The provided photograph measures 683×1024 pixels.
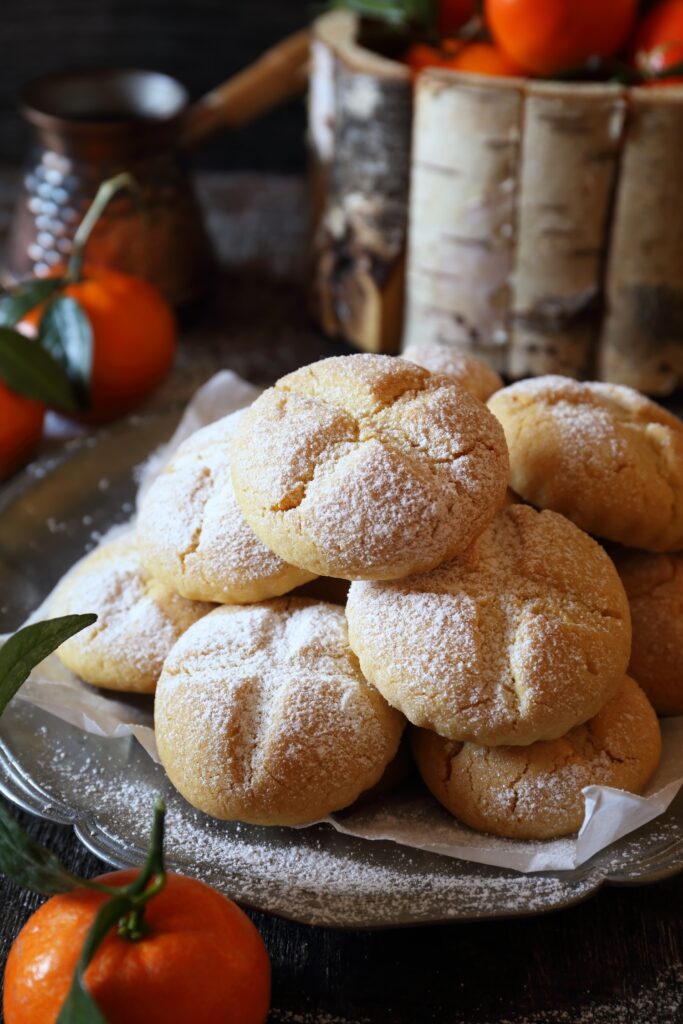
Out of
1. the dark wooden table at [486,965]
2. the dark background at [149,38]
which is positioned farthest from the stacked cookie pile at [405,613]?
the dark background at [149,38]

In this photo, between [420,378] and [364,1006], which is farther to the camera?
[420,378]

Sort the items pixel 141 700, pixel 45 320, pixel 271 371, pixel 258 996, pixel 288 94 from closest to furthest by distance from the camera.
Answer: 1. pixel 258 996
2. pixel 141 700
3. pixel 45 320
4. pixel 271 371
5. pixel 288 94

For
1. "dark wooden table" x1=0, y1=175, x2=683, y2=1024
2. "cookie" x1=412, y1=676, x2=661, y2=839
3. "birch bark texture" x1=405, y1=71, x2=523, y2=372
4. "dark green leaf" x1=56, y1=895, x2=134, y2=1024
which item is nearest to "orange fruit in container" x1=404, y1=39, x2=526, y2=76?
"birch bark texture" x1=405, y1=71, x2=523, y2=372

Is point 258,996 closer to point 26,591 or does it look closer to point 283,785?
point 283,785

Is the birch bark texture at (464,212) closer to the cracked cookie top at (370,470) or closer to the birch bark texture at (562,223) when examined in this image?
the birch bark texture at (562,223)

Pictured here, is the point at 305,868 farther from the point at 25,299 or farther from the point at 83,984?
the point at 25,299

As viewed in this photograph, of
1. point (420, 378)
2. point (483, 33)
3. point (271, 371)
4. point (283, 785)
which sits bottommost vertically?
point (271, 371)

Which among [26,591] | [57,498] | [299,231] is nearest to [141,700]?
[26,591]
